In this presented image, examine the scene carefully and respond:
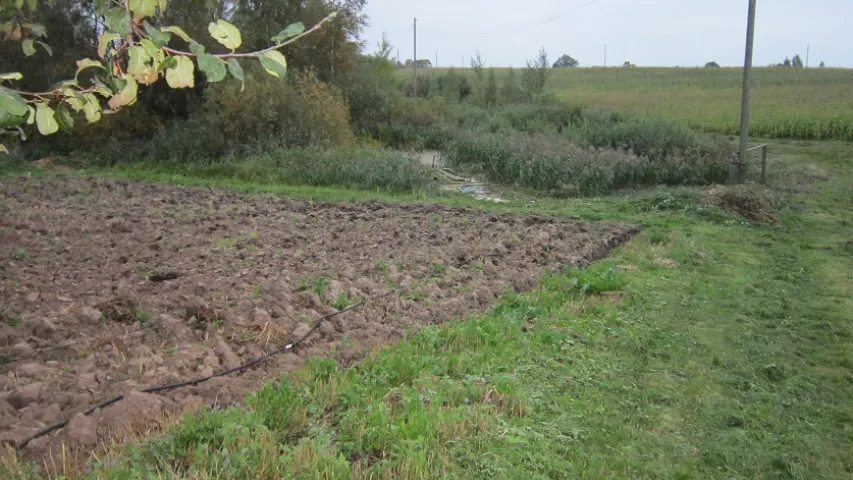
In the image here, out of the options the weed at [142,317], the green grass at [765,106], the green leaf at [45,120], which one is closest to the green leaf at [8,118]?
the green leaf at [45,120]

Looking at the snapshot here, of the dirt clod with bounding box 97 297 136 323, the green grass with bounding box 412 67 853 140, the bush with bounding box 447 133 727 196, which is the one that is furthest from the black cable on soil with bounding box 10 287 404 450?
the green grass with bounding box 412 67 853 140

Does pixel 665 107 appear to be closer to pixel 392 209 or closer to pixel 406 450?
pixel 392 209

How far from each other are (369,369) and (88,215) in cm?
708

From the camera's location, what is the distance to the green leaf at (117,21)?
2.51 metres

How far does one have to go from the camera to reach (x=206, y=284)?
20.8 feet

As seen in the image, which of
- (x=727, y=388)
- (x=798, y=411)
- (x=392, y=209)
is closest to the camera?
(x=798, y=411)

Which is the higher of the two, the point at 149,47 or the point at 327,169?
the point at 149,47

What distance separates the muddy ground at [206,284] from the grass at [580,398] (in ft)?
1.29

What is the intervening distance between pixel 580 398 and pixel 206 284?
343 cm

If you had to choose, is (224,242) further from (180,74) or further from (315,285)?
(180,74)

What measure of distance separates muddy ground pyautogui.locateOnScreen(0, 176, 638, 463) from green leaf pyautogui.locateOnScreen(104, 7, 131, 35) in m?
2.02

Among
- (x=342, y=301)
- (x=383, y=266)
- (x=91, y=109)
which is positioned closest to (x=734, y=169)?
(x=383, y=266)

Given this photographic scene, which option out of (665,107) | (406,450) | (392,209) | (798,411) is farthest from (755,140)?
(406,450)

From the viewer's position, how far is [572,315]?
20.2ft
